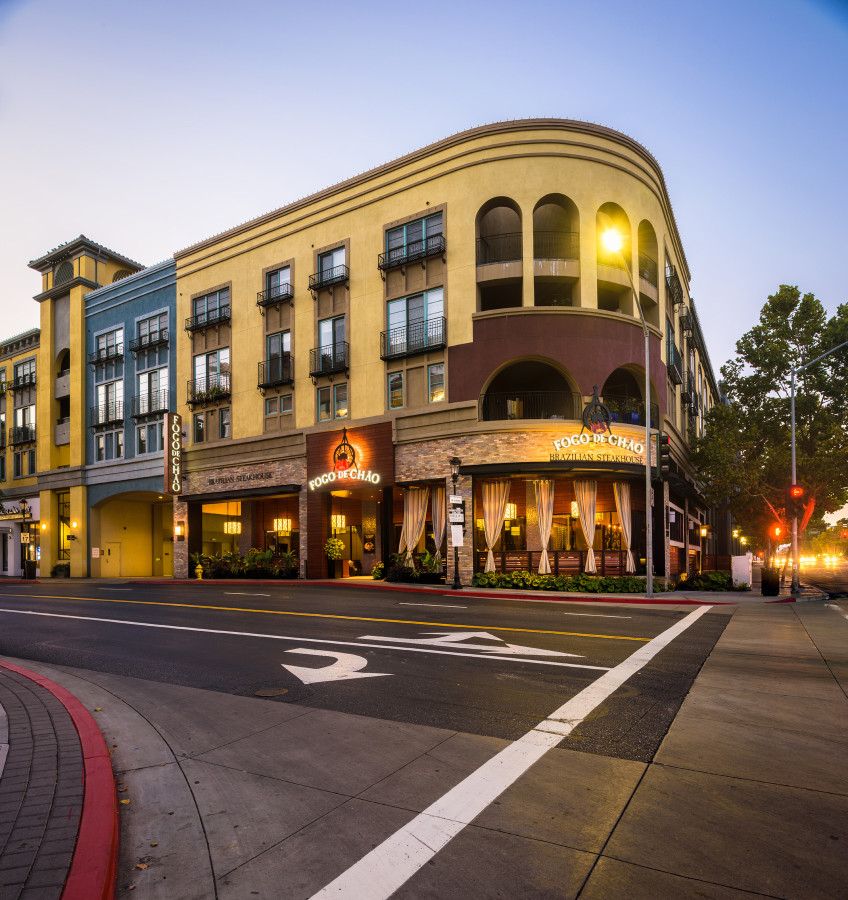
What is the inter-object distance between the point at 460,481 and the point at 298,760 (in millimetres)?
20250

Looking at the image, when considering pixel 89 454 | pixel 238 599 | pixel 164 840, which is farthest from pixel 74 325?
pixel 164 840

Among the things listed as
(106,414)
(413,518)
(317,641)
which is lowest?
(317,641)

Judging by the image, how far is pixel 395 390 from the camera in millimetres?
28531

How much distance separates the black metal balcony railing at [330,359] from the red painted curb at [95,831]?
2447 cm

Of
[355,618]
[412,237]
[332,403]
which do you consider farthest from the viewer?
[332,403]

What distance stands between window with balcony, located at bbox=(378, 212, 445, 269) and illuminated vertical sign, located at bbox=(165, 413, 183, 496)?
51.8 feet

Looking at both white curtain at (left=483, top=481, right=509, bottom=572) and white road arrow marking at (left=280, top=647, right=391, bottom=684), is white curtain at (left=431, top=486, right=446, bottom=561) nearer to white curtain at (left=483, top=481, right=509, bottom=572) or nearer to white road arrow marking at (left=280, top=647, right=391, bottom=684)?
white curtain at (left=483, top=481, right=509, bottom=572)

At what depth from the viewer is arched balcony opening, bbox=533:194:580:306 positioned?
25844 mm

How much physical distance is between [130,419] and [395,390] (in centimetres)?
2055

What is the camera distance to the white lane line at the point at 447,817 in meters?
3.73

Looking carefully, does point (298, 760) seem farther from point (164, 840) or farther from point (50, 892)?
point (50, 892)

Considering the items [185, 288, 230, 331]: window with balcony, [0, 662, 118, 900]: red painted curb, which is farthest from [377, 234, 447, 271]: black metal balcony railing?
[0, 662, 118, 900]: red painted curb

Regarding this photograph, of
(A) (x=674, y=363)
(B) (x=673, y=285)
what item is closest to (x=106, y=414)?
(A) (x=674, y=363)

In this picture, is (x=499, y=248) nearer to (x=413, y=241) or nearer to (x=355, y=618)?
(x=413, y=241)
